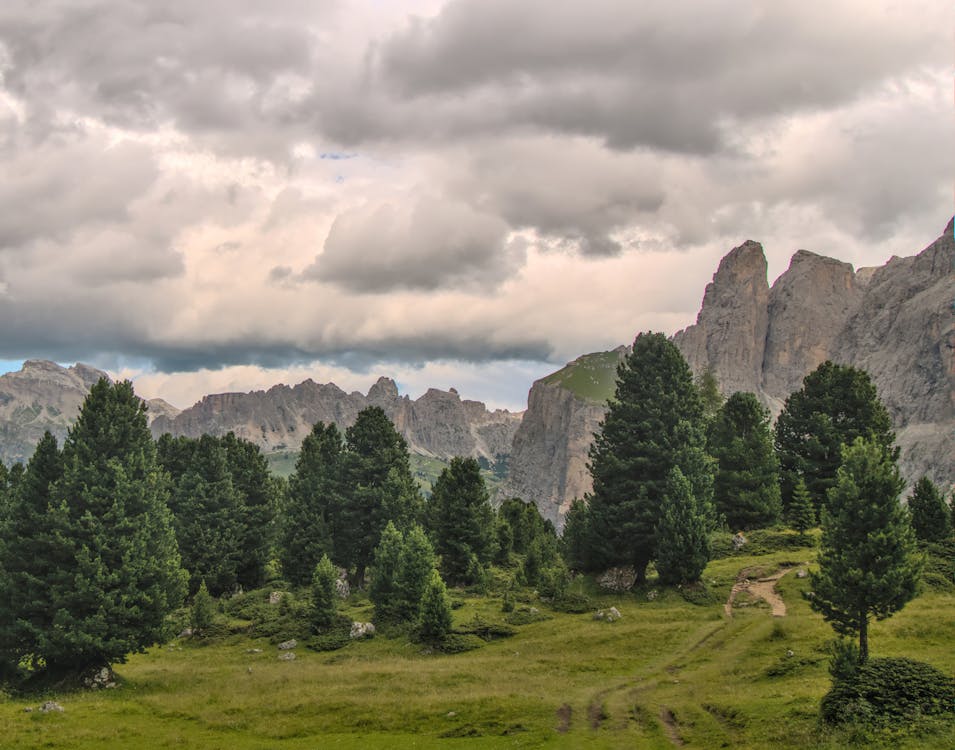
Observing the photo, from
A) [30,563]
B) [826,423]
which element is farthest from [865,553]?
[30,563]

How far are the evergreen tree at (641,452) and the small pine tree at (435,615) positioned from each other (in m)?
17.5

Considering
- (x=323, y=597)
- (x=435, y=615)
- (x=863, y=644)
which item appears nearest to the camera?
(x=863, y=644)

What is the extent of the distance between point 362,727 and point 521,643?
18644 mm

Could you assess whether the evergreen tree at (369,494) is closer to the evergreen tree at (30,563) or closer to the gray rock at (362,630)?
the gray rock at (362,630)

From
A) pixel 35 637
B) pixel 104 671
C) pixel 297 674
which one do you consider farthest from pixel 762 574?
pixel 35 637

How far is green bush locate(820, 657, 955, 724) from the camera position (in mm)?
27453

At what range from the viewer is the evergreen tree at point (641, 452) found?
6312cm

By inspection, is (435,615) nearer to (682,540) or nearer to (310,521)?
(682,540)

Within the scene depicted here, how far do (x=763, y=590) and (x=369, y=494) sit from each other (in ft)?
135

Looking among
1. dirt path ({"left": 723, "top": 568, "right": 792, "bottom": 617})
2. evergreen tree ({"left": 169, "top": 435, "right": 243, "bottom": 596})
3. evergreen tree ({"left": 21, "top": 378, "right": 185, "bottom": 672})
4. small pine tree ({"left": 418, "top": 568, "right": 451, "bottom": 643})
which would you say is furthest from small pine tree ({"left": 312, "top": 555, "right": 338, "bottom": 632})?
dirt path ({"left": 723, "top": 568, "right": 792, "bottom": 617})

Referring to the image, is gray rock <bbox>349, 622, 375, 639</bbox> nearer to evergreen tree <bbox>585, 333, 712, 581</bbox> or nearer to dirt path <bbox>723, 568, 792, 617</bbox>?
evergreen tree <bbox>585, 333, 712, 581</bbox>

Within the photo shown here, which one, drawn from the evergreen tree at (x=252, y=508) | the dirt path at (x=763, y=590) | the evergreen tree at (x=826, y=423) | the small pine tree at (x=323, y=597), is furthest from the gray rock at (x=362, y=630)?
the evergreen tree at (x=826, y=423)

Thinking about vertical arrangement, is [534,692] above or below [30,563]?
below

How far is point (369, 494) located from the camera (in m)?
79.6
